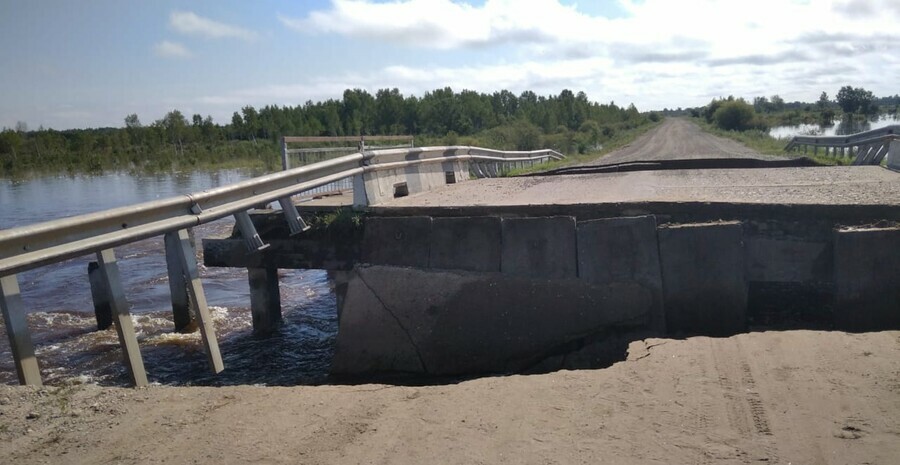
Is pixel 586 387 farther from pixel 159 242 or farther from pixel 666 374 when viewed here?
pixel 159 242

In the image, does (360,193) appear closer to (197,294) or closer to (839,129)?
(197,294)

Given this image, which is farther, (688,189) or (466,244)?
(688,189)

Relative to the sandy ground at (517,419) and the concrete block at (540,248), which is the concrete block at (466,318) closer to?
the concrete block at (540,248)

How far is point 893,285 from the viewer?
21.1ft

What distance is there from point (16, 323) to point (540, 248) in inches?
190

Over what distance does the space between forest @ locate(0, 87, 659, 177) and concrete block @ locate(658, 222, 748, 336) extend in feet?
166

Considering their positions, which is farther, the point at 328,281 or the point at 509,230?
the point at 328,281

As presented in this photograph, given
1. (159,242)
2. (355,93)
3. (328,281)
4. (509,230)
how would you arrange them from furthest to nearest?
(355,93) < (159,242) < (328,281) < (509,230)

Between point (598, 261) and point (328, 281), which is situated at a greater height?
point (598, 261)

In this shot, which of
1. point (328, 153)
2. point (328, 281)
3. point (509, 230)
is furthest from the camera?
point (328, 281)

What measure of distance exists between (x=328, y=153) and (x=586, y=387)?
399 inches

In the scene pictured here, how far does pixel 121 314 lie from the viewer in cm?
502

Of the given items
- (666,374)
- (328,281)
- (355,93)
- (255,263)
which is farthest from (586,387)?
(355,93)

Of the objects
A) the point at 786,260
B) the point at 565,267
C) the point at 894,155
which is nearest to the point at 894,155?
the point at 894,155
